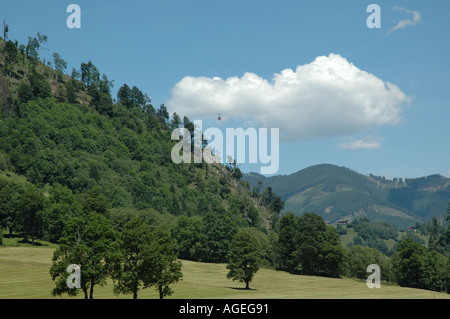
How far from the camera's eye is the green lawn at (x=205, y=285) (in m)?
80.6

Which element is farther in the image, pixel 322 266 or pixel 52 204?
pixel 52 204

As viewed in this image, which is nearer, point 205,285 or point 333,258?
point 205,285

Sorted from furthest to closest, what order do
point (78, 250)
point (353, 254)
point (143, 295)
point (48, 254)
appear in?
point (353, 254) → point (48, 254) → point (143, 295) → point (78, 250)

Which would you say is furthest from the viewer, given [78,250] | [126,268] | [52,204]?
[52,204]

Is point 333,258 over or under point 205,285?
over

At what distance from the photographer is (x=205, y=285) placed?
3947 inches

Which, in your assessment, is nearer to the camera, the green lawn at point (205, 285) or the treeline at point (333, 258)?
the green lawn at point (205, 285)

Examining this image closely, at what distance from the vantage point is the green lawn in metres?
80.6

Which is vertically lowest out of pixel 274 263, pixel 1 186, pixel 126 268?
pixel 274 263

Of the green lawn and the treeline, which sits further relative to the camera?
the treeline
